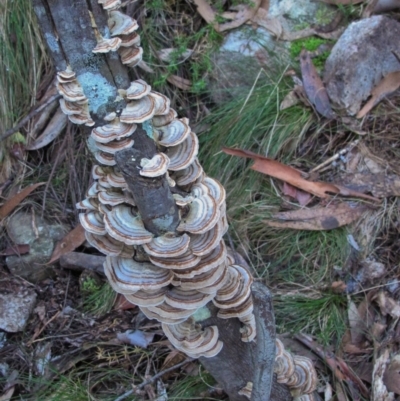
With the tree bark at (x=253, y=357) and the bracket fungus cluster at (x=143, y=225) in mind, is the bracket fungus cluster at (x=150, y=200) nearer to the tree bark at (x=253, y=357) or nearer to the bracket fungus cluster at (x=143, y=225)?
the bracket fungus cluster at (x=143, y=225)

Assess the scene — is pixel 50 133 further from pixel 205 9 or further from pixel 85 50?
pixel 85 50

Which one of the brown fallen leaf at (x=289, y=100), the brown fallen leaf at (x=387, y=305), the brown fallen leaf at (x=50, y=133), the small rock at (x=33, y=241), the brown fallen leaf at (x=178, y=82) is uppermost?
the brown fallen leaf at (x=178, y=82)

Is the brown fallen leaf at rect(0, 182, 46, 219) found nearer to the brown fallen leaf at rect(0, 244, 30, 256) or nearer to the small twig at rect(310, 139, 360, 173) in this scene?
the brown fallen leaf at rect(0, 244, 30, 256)

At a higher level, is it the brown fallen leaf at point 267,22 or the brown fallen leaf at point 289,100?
the brown fallen leaf at point 267,22

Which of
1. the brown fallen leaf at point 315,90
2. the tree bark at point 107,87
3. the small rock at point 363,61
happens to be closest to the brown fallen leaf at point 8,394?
the tree bark at point 107,87

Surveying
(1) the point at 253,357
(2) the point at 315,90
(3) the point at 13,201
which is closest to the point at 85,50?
(1) the point at 253,357
